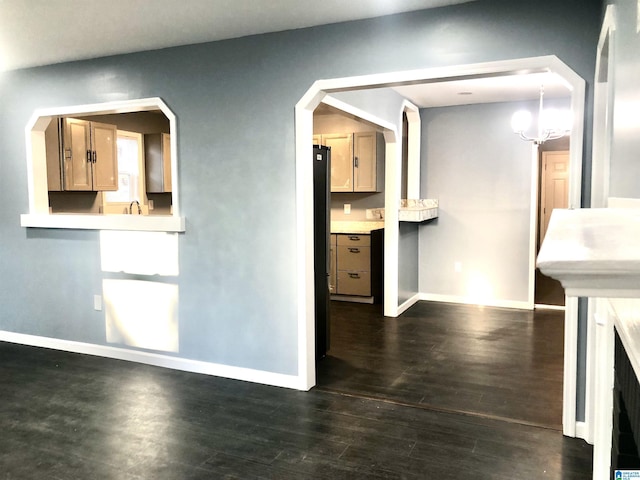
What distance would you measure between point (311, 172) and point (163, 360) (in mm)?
1912

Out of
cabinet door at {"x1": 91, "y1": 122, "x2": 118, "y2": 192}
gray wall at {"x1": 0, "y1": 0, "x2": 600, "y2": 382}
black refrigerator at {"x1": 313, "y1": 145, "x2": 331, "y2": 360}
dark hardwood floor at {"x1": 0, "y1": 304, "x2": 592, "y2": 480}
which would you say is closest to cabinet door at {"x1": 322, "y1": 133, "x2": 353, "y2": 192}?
black refrigerator at {"x1": 313, "y1": 145, "x2": 331, "y2": 360}

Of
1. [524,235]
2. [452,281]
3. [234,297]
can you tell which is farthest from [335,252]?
[234,297]

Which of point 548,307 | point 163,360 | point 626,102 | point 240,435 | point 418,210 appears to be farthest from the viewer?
point 548,307

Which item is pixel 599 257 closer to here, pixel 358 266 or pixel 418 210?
pixel 418 210

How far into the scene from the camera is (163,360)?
413cm

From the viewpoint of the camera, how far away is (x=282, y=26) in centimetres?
340

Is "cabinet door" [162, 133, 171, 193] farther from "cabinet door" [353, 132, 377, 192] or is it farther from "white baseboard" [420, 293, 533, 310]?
"white baseboard" [420, 293, 533, 310]

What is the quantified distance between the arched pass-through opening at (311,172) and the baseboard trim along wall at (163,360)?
0.59ft

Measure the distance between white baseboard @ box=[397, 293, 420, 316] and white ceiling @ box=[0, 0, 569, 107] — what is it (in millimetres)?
3465

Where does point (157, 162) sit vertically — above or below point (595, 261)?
above

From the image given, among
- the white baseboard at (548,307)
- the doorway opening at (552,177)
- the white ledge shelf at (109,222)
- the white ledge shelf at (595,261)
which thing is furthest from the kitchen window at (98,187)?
the doorway opening at (552,177)

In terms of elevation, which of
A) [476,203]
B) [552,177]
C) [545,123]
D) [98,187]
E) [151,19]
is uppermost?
[151,19]

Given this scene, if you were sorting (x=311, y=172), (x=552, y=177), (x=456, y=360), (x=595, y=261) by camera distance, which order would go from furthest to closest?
(x=552, y=177) < (x=456, y=360) < (x=311, y=172) < (x=595, y=261)

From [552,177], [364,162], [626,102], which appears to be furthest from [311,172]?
[552,177]
